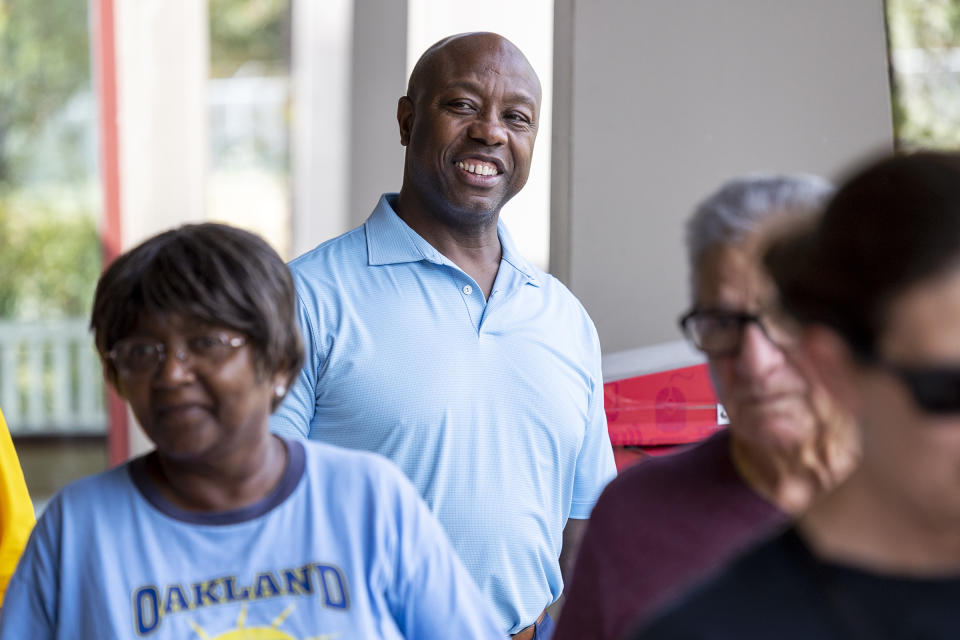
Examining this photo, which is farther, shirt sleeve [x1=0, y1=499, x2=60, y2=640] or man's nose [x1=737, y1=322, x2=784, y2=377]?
shirt sleeve [x1=0, y1=499, x2=60, y2=640]

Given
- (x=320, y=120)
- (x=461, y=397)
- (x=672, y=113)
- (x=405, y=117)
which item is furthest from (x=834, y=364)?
(x=320, y=120)

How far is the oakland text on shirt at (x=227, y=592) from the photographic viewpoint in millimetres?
1399

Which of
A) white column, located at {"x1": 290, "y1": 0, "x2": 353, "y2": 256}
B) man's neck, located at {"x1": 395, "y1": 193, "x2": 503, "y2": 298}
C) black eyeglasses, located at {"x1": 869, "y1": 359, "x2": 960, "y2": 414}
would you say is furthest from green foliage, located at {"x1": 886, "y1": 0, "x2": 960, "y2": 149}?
black eyeglasses, located at {"x1": 869, "y1": 359, "x2": 960, "y2": 414}

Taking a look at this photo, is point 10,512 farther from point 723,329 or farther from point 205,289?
point 723,329

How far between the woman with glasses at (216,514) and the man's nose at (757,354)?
0.53 meters

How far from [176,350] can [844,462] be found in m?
0.81

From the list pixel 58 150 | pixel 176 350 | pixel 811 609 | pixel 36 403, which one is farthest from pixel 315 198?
pixel 811 609

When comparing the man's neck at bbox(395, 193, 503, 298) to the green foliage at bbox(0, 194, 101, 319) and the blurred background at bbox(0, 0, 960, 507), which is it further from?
the green foliage at bbox(0, 194, 101, 319)

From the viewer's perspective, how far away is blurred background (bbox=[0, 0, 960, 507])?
9.61 feet

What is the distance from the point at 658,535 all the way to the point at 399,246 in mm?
1134

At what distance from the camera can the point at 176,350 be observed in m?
1.42

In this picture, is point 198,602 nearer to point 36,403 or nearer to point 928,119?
point 928,119

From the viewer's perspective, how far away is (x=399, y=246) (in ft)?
7.48

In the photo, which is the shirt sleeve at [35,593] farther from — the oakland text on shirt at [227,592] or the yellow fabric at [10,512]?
the yellow fabric at [10,512]
